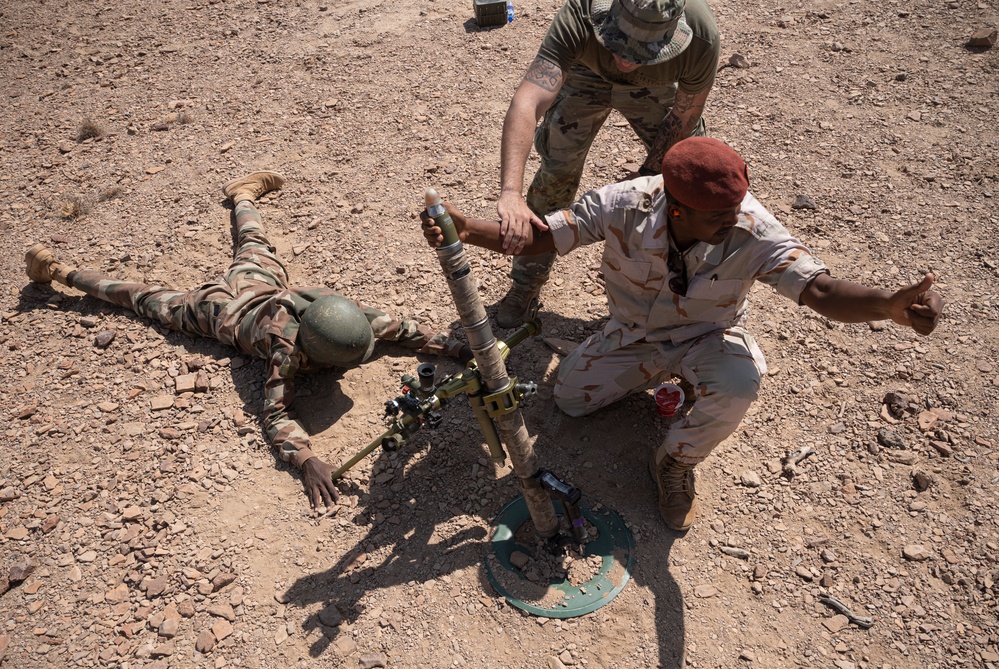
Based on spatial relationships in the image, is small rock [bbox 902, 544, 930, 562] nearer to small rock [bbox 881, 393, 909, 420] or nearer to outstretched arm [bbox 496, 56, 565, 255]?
small rock [bbox 881, 393, 909, 420]

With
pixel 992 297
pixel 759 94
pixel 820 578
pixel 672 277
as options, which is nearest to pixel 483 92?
pixel 759 94

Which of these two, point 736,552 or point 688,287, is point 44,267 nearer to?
point 688,287

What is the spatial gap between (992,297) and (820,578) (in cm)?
255

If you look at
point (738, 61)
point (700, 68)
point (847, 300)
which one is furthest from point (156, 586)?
point (738, 61)

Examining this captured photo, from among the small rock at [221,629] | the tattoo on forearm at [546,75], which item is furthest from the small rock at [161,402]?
the tattoo on forearm at [546,75]

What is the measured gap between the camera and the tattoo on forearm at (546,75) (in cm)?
402

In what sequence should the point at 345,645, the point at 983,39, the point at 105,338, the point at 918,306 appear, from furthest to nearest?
1. the point at 983,39
2. the point at 105,338
3. the point at 345,645
4. the point at 918,306

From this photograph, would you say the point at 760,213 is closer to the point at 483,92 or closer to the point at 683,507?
the point at 683,507

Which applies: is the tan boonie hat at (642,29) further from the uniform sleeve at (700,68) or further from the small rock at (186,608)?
the small rock at (186,608)

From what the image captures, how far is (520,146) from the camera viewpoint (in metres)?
3.83

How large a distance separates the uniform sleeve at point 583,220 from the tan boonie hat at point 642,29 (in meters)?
0.78

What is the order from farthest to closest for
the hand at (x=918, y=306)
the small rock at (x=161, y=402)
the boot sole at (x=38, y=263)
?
1. the boot sole at (x=38, y=263)
2. the small rock at (x=161, y=402)
3. the hand at (x=918, y=306)

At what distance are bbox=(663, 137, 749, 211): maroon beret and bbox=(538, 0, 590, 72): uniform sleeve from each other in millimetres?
1174

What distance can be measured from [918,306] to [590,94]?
94.4 inches
